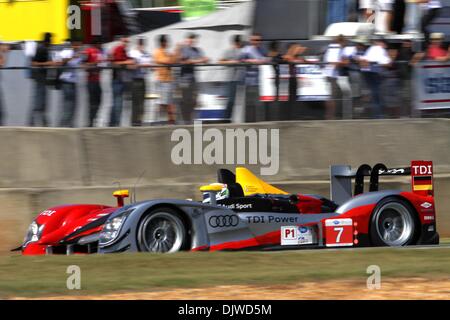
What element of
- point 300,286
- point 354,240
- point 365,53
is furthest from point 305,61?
point 300,286

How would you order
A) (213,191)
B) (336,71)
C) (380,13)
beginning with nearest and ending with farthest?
(213,191), (336,71), (380,13)

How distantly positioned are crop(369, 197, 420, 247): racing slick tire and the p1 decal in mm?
373

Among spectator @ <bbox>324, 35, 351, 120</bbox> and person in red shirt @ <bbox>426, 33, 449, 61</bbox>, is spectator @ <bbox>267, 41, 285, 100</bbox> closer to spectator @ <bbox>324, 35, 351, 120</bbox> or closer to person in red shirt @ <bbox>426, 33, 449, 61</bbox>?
spectator @ <bbox>324, 35, 351, 120</bbox>

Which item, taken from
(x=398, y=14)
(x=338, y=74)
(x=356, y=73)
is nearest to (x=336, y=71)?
(x=338, y=74)

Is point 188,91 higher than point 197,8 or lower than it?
lower

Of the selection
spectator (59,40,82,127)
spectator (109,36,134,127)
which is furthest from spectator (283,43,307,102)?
spectator (59,40,82,127)

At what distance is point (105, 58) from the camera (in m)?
13.8

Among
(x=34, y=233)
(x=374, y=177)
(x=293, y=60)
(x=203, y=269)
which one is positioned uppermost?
(x=293, y=60)

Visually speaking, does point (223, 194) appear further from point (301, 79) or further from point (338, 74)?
point (338, 74)

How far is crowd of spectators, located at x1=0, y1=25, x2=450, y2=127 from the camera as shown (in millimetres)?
13289

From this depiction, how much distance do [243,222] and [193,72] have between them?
3.70 m

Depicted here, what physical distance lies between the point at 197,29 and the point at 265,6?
126 cm

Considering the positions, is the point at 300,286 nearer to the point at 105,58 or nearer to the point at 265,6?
→ the point at 105,58

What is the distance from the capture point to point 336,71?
13531 mm
